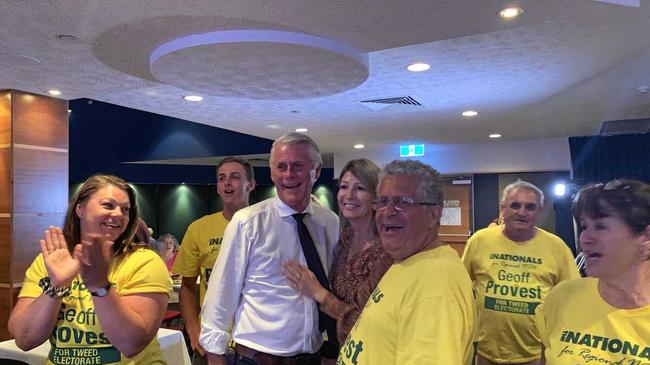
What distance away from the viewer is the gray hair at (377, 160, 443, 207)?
1.47 metres

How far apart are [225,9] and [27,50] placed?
1.61 m

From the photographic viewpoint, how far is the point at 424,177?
1.47 metres

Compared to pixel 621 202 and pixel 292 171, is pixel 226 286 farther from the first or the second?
pixel 621 202

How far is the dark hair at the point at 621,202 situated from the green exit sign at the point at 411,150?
8081 mm

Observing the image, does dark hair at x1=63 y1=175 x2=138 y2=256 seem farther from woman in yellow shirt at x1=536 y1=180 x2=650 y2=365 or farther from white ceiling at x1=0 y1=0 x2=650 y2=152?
woman in yellow shirt at x1=536 y1=180 x2=650 y2=365

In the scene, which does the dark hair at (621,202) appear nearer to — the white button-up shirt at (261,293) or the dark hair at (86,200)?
the white button-up shirt at (261,293)

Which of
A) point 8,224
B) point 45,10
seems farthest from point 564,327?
point 8,224

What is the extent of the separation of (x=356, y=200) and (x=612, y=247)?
89 cm

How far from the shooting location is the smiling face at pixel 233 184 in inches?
122

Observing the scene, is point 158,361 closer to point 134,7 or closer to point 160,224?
point 134,7

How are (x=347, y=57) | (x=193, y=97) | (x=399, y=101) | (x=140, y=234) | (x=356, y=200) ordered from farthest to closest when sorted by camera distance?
(x=399, y=101), (x=193, y=97), (x=347, y=57), (x=356, y=200), (x=140, y=234)

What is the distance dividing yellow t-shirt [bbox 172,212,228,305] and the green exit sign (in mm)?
6902

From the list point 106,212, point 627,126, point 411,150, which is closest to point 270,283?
point 106,212

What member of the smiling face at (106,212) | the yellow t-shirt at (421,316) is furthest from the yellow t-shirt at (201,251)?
the yellow t-shirt at (421,316)
